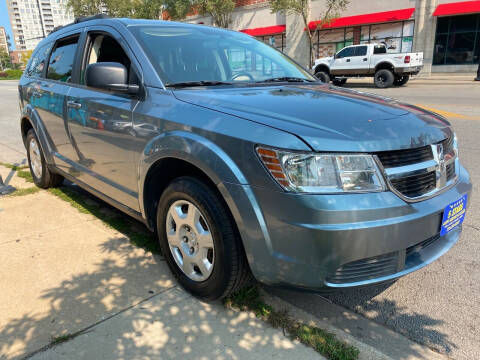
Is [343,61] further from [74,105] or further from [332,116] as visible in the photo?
[332,116]

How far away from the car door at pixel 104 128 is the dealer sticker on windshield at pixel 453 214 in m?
2.04

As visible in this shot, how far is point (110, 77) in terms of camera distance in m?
2.72

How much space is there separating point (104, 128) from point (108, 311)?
1391 millimetres

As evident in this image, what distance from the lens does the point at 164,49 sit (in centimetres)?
296

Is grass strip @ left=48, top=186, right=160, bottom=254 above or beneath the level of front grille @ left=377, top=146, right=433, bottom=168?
beneath

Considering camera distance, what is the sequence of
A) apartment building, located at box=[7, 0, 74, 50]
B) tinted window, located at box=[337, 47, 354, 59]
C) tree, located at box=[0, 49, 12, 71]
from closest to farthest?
tinted window, located at box=[337, 47, 354, 59] < tree, located at box=[0, 49, 12, 71] < apartment building, located at box=[7, 0, 74, 50]

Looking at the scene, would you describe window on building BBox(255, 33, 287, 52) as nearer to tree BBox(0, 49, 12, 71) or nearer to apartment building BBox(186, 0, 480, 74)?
apartment building BBox(186, 0, 480, 74)

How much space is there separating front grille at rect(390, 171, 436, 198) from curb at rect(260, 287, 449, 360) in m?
0.85

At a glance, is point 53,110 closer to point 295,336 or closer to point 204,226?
point 204,226

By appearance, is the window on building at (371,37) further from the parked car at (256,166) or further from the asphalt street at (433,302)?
the parked car at (256,166)

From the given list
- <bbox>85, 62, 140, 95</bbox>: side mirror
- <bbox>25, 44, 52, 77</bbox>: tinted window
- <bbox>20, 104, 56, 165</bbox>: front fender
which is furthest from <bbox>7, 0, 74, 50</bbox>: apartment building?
<bbox>85, 62, 140, 95</bbox>: side mirror

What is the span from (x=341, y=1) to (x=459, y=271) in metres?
26.4

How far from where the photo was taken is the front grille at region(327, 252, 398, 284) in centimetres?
201

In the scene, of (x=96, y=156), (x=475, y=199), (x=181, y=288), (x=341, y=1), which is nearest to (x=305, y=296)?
(x=181, y=288)
